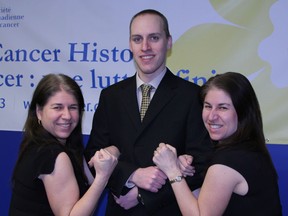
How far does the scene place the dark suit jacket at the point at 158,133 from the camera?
154 cm

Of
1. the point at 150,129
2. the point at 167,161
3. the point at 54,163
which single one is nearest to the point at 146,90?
the point at 150,129

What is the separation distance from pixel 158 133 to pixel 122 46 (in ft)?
3.19

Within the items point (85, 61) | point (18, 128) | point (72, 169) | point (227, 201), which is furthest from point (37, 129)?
point (18, 128)

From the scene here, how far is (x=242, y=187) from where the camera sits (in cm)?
125

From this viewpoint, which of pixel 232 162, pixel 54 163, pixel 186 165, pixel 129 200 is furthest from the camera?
pixel 129 200

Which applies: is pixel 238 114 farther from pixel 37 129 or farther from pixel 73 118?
pixel 37 129

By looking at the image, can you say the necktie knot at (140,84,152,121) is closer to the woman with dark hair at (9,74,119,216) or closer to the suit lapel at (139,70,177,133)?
the suit lapel at (139,70,177,133)

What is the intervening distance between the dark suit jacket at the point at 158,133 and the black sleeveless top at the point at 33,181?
1.01 ft

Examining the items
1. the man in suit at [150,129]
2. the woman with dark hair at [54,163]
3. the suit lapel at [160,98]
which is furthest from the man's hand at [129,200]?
the suit lapel at [160,98]

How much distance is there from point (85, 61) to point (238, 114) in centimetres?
136

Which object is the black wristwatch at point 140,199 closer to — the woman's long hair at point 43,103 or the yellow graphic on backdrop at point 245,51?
the woman's long hair at point 43,103

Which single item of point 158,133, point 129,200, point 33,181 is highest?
point 158,133

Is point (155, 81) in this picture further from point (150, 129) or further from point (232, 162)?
point (232, 162)

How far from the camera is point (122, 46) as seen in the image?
240 centimetres
